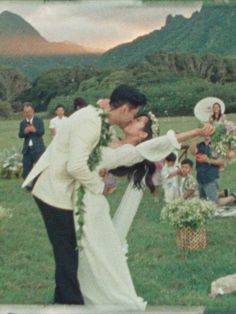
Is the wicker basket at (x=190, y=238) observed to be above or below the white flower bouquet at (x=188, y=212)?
below

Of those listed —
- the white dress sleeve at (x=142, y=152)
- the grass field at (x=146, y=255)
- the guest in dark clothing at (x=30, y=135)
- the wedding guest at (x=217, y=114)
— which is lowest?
the grass field at (x=146, y=255)

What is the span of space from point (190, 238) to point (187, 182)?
139cm

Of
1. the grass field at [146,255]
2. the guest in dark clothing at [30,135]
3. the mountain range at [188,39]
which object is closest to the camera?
the grass field at [146,255]

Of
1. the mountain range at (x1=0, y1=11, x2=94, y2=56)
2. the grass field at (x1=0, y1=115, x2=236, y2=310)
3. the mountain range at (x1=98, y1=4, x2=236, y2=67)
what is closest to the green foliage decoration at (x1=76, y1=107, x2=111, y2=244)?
the grass field at (x1=0, y1=115, x2=236, y2=310)

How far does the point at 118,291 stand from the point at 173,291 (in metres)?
0.68

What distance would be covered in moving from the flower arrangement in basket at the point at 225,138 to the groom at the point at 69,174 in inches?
79.2

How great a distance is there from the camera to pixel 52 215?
23.3 feet

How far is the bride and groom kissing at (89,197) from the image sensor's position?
7.01m

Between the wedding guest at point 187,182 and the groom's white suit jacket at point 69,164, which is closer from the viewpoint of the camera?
the groom's white suit jacket at point 69,164

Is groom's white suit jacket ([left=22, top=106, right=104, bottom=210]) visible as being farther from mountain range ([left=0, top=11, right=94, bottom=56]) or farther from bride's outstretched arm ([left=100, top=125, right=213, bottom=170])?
mountain range ([left=0, top=11, right=94, bottom=56])

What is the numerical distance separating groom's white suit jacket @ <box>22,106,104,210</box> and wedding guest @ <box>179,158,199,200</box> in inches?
127

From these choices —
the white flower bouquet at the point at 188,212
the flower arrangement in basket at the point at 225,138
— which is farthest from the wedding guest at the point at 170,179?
the white flower bouquet at the point at 188,212

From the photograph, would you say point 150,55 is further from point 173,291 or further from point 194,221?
point 173,291

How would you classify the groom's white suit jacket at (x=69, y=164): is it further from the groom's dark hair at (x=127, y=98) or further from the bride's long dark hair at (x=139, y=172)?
the bride's long dark hair at (x=139, y=172)
